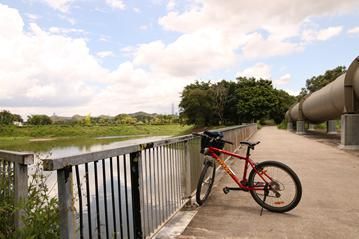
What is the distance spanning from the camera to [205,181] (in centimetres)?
529

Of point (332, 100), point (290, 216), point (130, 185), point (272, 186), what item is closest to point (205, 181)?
point (272, 186)

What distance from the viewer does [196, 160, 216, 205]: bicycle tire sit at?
16.6 ft

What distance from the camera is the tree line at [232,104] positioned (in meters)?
56.1

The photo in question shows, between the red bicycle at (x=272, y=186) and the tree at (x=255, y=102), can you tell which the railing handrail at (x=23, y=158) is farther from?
the tree at (x=255, y=102)

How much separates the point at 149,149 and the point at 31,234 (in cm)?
156

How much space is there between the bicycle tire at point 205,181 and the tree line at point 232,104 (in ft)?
165

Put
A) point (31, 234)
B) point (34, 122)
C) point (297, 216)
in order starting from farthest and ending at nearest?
point (34, 122), point (297, 216), point (31, 234)

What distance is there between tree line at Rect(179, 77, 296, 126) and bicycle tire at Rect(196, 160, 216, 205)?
50355mm

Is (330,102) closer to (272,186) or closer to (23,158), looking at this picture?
(272,186)

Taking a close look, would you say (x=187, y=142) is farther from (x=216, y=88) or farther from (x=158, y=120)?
(x=158, y=120)

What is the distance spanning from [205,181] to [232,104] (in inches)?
2144

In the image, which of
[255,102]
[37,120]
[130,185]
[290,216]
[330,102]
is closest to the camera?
[130,185]

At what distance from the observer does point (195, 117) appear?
5800 centimetres

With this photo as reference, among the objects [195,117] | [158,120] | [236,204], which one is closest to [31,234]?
[236,204]
